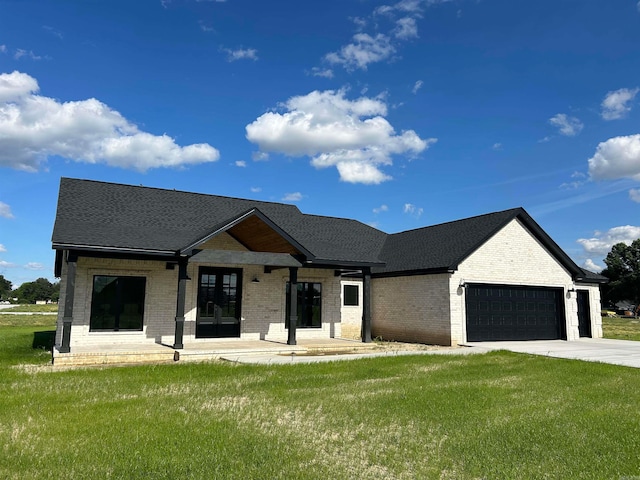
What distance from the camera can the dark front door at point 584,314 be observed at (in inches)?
937

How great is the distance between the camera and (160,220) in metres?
17.3

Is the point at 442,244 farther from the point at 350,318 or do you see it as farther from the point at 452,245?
the point at 350,318

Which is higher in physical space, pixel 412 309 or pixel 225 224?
pixel 225 224

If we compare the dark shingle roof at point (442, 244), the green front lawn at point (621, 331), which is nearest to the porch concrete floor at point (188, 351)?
the dark shingle roof at point (442, 244)

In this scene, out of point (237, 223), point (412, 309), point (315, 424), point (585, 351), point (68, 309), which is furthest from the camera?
point (412, 309)

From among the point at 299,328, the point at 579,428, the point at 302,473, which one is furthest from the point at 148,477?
the point at 299,328

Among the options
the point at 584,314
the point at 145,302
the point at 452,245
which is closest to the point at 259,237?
the point at 145,302

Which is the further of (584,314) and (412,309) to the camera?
(584,314)

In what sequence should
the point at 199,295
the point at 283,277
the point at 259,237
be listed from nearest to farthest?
the point at 259,237 → the point at 199,295 → the point at 283,277

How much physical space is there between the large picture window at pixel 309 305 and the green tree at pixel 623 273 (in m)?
68.2

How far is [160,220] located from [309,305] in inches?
273

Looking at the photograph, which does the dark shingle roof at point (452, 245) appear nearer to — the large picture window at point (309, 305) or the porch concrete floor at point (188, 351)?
the large picture window at point (309, 305)

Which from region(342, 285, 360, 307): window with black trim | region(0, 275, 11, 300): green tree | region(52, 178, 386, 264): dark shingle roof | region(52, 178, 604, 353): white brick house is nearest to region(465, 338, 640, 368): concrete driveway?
region(52, 178, 604, 353): white brick house

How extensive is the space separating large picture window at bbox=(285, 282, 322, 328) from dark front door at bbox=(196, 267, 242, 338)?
2744 mm
